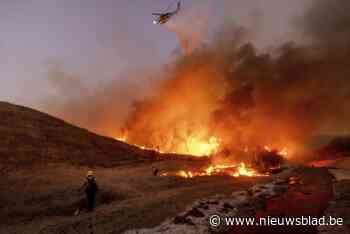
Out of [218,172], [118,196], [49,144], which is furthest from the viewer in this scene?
[49,144]

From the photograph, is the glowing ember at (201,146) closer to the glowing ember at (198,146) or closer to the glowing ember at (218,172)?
the glowing ember at (198,146)

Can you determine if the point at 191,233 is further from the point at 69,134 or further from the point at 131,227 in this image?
the point at 69,134

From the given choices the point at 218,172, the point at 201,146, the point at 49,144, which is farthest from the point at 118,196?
the point at 201,146

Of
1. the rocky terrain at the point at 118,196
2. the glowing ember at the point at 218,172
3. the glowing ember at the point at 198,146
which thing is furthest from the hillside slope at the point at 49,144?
the glowing ember at the point at 198,146

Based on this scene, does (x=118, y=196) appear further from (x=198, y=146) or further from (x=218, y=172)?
(x=198, y=146)

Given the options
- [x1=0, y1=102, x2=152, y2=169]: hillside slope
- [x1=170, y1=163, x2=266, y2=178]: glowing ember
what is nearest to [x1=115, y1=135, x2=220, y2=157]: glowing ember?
[x1=0, y1=102, x2=152, y2=169]: hillside slope

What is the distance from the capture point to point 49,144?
174 ft

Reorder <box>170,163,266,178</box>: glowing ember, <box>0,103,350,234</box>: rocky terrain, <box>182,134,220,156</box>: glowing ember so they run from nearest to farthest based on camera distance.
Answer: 1. <box>0,103,350,234</box>: rocky terrain
2. <box>170,163,266,178</box>: glowing ember
3. <box>182,134,220,156</box>: glowing ember

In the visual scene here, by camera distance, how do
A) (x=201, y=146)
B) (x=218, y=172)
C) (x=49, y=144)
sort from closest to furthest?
(x=218, y=172) → (x=49, y=144) → (x=201, y=146)

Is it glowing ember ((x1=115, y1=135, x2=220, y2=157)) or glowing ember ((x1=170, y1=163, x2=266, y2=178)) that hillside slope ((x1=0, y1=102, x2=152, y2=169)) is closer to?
glowing ember ((x1=170, y1=163, x2=266, y2=178))

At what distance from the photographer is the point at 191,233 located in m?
16.9

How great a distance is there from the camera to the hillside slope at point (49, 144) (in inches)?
1825

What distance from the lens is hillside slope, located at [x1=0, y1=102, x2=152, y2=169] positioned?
46.3 metres

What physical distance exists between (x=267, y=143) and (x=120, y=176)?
6336 cm
